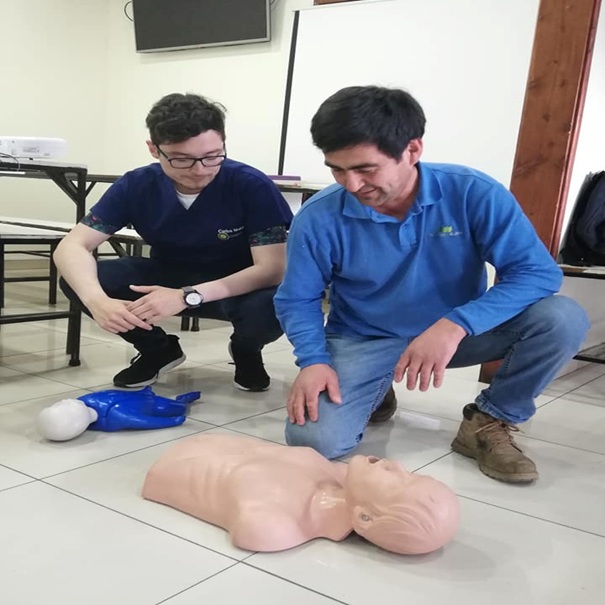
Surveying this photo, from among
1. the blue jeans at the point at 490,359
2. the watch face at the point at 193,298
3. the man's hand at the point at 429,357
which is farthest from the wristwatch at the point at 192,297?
the man's hand at the point at 429,357

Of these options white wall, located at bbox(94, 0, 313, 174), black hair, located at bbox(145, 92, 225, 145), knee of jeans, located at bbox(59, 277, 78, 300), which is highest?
white wall, located at bbox(94, 0, 313, 174)

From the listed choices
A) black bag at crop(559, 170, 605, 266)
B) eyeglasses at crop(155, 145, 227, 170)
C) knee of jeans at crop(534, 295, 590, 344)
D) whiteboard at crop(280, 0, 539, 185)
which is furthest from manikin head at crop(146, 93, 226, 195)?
whiteboard at crop(280, 0, 539, 185)

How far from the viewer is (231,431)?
1688mm

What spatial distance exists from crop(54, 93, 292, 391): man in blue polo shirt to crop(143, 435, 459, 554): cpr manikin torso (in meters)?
0.53

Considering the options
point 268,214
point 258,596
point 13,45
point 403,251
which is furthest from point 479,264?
point 13,45

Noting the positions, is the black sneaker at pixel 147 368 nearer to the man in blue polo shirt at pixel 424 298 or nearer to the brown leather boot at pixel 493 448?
the man in blue polo shirt at pixel 424 298

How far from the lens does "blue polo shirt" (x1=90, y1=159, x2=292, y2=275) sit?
1.86 m

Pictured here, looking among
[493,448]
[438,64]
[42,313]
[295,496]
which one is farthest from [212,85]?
[295,496]

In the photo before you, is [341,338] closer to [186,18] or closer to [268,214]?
[268,214]

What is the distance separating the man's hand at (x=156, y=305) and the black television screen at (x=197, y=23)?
9.90 feet

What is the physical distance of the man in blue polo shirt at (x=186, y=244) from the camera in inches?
66.2

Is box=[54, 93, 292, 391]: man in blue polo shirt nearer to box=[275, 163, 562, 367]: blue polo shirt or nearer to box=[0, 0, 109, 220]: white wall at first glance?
box=[275, 163, 562, 367]: blue polo shirt

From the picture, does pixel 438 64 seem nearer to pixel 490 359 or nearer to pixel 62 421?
pixel 490 359

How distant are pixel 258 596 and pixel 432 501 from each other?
301mm
